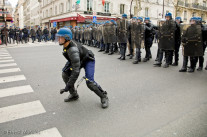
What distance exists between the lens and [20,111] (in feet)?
12.6

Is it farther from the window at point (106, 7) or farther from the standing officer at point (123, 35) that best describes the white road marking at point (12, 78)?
the window at point (106, 7)

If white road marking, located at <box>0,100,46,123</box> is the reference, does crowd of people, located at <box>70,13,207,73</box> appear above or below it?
above

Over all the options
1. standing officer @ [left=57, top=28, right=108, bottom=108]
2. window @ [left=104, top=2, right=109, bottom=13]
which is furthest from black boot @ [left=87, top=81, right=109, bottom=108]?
window @ [left=104, top=2, right=109, bottom=13]

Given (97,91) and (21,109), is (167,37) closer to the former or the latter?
(97,91)

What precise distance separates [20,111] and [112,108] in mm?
1808

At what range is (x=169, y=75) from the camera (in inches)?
265

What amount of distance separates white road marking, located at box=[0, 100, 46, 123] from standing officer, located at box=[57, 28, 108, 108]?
637 millimetres

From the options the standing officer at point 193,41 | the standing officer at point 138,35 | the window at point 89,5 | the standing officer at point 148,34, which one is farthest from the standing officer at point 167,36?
the window at point 89,5

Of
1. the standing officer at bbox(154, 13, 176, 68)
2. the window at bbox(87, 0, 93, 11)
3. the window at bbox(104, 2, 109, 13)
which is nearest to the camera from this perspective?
the standing officer at bbox(154, 13, 176, 68)

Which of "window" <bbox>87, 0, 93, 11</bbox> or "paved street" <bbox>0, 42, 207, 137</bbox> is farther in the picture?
"window" <bbox>87, 0, 93, 11</bbox>

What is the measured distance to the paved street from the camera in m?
3.11

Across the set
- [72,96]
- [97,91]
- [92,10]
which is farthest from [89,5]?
[97,91]

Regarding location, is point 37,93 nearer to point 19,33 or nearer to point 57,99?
point 57,99

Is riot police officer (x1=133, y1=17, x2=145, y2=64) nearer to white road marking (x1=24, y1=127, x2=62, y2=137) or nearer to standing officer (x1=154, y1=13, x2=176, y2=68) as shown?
standing officer (x1=154, y1=13, x2=176, y2=68)
